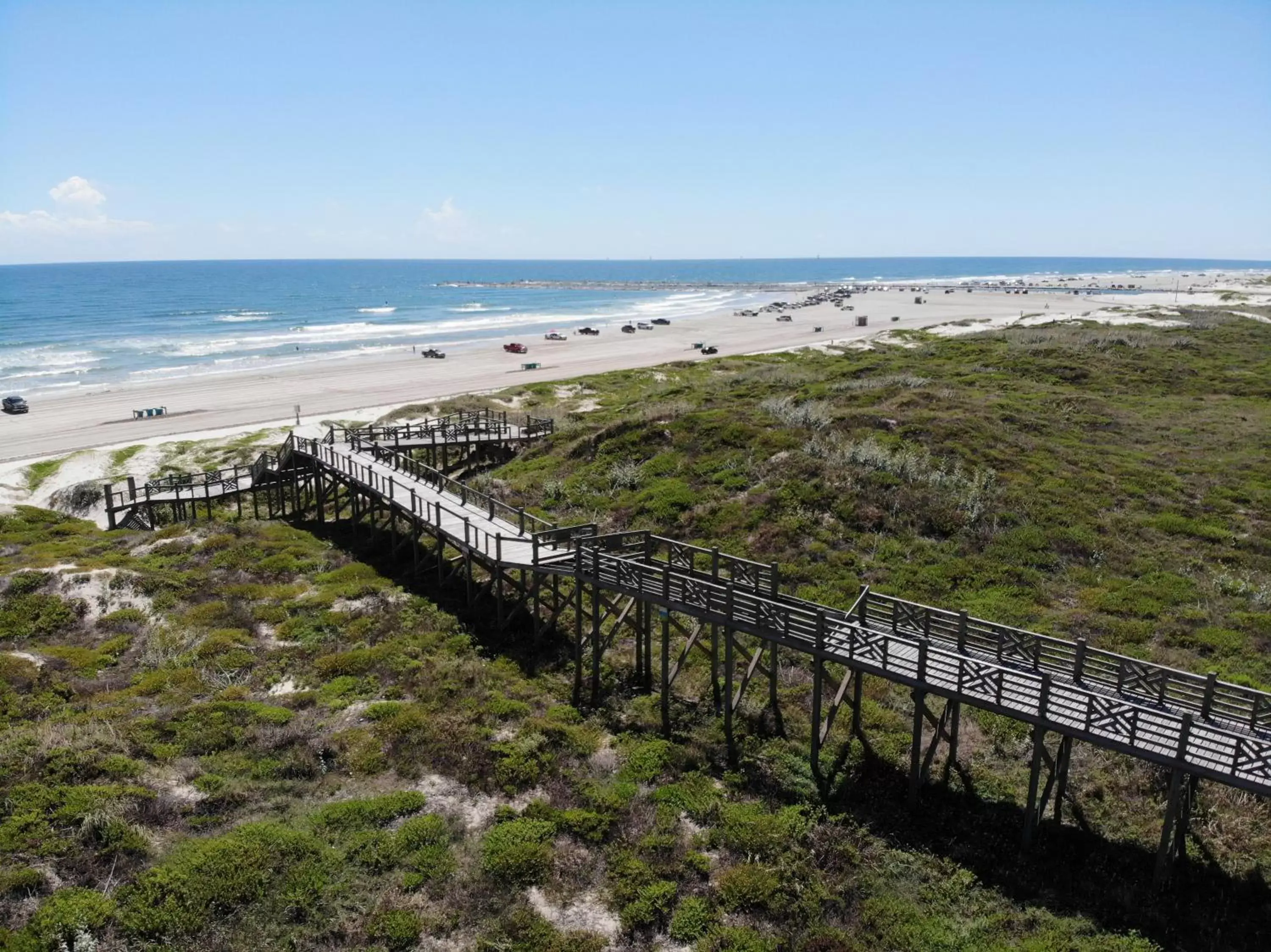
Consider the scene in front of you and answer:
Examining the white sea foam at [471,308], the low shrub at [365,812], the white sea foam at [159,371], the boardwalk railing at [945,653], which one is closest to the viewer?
the boardwalk railing at [945,653]

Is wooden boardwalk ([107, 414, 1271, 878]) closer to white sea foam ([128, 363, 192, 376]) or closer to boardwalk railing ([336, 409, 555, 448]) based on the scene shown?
boardwalk railing ([336, 409, 555, 448])

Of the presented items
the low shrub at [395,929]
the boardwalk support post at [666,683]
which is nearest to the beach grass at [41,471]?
the boardwalk support post at [666,683]

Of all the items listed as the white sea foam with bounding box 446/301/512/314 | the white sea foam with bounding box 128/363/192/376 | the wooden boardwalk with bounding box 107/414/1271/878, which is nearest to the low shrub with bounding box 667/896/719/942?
the wooden boardwalk with bounding box 107/414/1271/878

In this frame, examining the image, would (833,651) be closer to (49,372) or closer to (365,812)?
(365,812)

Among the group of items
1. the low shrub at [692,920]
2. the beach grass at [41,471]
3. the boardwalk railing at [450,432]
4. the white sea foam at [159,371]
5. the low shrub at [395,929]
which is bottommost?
the beach grass at [41,471]

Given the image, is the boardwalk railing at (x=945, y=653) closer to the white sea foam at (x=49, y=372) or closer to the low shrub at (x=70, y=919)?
the low shrub at (x=70, y=919)

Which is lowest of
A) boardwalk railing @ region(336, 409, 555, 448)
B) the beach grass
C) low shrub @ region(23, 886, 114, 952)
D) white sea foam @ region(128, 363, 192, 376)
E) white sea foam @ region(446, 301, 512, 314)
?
the beach grass

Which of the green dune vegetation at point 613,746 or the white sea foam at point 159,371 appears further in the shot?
the white sea foam at point 159,371
